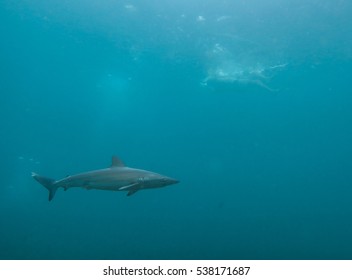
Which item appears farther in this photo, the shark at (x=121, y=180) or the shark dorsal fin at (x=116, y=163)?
the shark dorsal fin at (x=116, y=163)

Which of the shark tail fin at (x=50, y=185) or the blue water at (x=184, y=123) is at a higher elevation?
the blue water at (x=184, y=123)

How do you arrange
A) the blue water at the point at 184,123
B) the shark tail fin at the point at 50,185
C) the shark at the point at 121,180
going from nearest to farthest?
the shark at the point at 121,180 < the shark tail fin at the point at 50,185 < the blue water at the point at 184,123

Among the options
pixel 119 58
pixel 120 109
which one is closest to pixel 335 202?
pixel 120 109

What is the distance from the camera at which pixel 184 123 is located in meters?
54.6

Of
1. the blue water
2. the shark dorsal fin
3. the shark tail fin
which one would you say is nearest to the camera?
the shark dorsal fin

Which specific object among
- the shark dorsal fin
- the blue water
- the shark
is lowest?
the shark

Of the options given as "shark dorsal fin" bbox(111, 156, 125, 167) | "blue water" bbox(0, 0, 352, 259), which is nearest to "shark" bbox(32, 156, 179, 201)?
"shark dorsal fin" bbox(111, 156, 125, 167)

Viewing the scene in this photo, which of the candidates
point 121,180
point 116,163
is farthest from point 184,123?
point 121,180

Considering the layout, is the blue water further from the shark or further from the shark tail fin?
the shark

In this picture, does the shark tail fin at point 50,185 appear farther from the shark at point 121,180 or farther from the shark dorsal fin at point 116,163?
the shark dorsal fin at point 116,163

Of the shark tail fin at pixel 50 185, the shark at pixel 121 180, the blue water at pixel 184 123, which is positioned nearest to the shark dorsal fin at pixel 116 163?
the shark at pixel 121 180

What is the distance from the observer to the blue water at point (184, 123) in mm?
25062

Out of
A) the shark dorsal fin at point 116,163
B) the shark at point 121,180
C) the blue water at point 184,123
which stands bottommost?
the shark at point 121,180

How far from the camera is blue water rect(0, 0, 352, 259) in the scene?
25.1 metres
